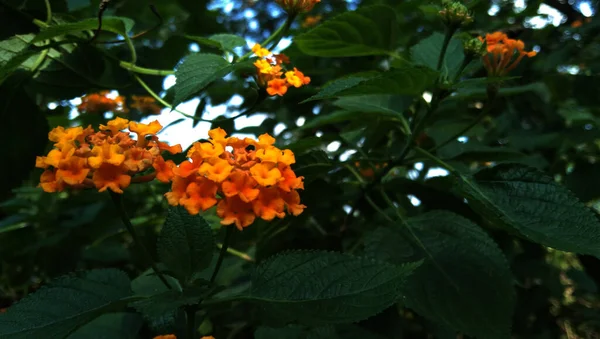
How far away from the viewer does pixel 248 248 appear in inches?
43.5

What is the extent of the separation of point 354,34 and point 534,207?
1.25ft

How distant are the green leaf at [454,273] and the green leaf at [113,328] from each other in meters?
0.31

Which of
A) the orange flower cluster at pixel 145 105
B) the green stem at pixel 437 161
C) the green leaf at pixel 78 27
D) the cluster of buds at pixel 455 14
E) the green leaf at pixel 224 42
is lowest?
the orange flower cluster at pixel 145 105

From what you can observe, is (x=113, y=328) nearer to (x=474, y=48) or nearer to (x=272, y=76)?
(x=272, y=76)

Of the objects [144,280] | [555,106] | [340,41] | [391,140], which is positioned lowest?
[555,106]

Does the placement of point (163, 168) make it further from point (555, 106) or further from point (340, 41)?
point (555, 106)

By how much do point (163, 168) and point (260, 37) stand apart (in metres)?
2.14

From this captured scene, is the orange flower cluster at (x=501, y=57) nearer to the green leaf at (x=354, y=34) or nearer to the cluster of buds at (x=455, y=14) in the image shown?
the cluster of buds at (x=455, y=14)

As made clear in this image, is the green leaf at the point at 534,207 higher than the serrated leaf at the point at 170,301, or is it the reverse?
the serrated leaf at the point at 170,301

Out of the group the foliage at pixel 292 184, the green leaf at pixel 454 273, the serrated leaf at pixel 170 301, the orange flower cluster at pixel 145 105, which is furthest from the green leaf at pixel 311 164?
the orange flower cluster at pixel 145 105

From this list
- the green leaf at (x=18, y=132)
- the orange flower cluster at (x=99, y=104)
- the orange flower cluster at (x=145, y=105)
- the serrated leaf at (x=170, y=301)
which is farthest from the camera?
the orange flower cluster at (x=145, y=105)

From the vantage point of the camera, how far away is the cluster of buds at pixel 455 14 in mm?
685

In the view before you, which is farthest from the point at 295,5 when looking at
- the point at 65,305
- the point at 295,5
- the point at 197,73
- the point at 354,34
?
the point at 65,305

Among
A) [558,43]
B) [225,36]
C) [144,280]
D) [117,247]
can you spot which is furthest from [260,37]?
[144,280]
